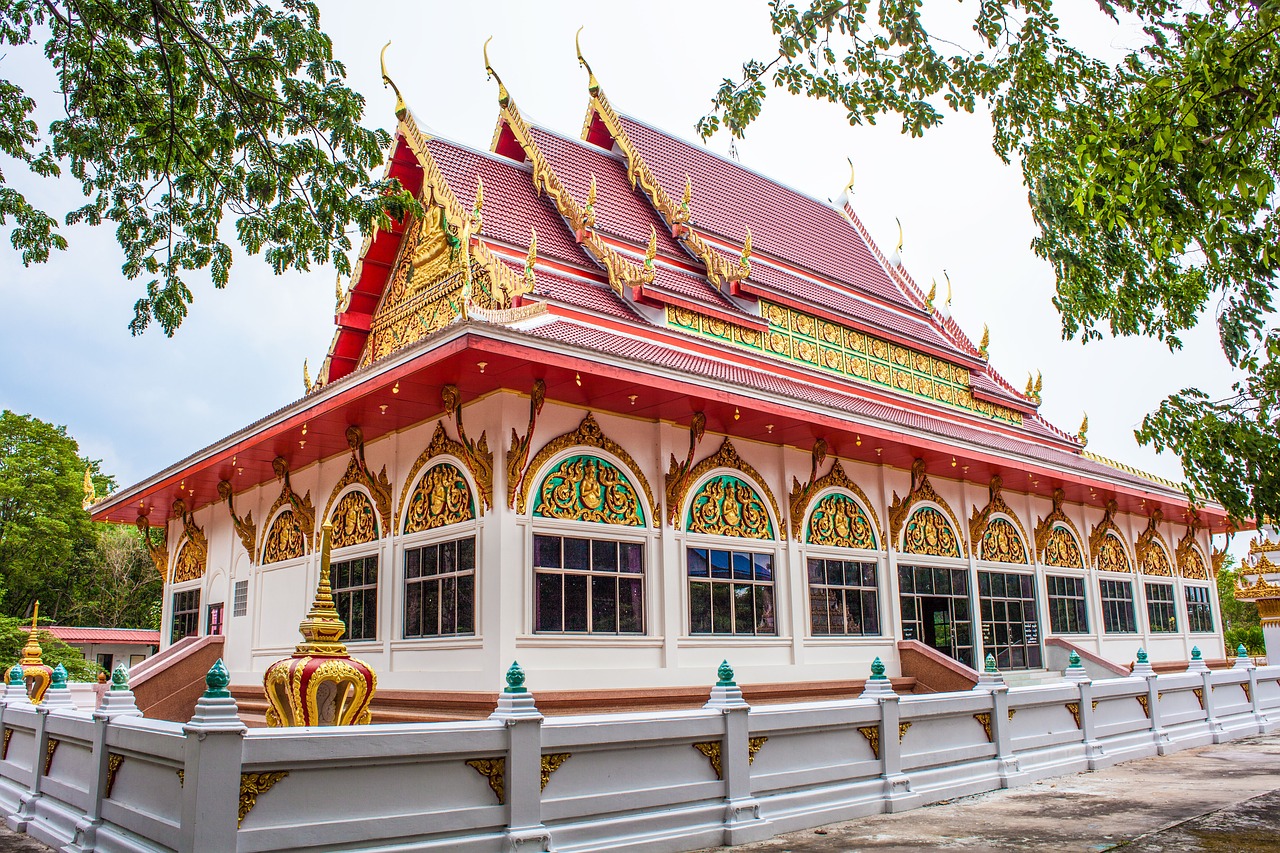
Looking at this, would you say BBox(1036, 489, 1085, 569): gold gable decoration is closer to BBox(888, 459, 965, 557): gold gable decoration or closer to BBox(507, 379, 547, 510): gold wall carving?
BBox(888, 459, 965, 557): gold gable decoration

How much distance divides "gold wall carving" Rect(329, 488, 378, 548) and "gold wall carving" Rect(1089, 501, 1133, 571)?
1114cm

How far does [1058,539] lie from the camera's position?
1577cm

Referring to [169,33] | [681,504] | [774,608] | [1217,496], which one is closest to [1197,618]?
[774,608]

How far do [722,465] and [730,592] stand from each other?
1396 millimetres

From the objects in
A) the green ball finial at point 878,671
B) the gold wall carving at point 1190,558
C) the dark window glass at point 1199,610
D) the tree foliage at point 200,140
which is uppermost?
the tree foliage at point 200,140

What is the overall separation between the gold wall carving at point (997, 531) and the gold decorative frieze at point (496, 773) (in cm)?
980

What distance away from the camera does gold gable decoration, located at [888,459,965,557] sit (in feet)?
43.5

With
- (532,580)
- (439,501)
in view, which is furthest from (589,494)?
(439,501)

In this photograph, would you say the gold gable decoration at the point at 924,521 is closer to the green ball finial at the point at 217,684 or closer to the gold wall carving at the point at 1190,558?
the gold wall carving at the point at 1190,558

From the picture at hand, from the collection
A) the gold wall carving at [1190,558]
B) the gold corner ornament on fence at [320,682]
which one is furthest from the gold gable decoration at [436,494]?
the gold wall carving at [1190,558]

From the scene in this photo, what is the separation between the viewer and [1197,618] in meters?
18.7

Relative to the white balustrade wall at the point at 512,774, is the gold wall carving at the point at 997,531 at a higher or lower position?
higher

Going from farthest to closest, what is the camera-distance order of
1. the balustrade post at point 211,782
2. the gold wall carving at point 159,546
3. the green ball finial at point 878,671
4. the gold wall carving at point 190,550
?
the gold wall carving at point 159,546, the gold wall carving at point 190,550, the green ball finial at point 878,671, the balustrade post at point 211,782

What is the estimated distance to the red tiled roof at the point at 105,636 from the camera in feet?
87.5
